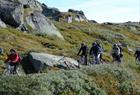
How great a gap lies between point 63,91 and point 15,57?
437 centimetres

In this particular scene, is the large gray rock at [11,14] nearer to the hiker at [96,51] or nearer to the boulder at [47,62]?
the boulder at [47,62]

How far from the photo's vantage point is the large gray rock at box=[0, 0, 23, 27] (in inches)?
2758

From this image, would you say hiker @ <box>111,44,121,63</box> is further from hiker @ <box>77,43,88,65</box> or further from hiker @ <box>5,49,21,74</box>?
hiker @ <box>5,49,21,74</box>

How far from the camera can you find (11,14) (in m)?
70.1

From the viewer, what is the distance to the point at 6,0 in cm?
7356

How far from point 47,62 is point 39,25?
31210mm

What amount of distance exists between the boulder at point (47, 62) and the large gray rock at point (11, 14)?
74.7 ft

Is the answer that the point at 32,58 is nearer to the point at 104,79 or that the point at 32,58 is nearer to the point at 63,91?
the point at 104,79

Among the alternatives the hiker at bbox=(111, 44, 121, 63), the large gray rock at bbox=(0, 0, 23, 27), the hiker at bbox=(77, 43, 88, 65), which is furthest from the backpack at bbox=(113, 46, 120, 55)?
the large gray rock at bbox=(0, 0, 23, 27)

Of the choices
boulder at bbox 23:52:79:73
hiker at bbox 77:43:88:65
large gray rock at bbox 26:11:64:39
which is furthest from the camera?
A: large gray rock at bbox 26:11:64:39

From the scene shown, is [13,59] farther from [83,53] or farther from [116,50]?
[116,50]

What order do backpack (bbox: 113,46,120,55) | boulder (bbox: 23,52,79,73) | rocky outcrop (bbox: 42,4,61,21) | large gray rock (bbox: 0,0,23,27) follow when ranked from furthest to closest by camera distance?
rocky outcrop (bbox: 42,4,61,21) < large gray rock (bbox: 0,0,23,27) < backpack (bbox: 113,46,120,55) < boulder (bbox: 23,52,79,73)

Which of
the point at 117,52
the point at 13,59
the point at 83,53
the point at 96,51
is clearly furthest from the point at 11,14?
the point at 13,59

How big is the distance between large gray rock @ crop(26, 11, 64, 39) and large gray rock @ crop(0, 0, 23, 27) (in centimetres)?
323
